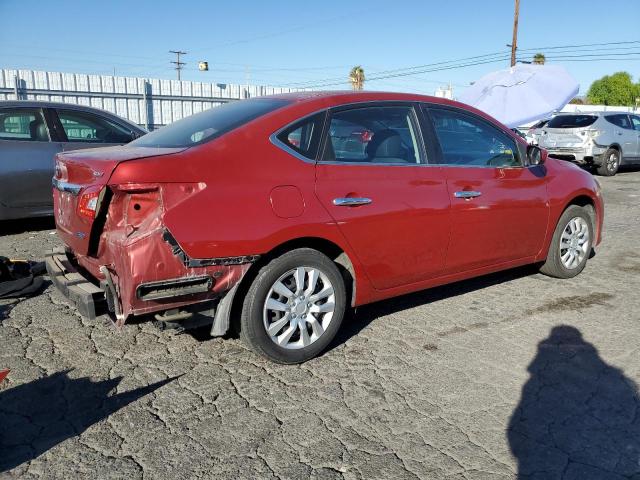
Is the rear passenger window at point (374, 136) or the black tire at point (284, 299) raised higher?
the rear passenger window at point (374, 136)

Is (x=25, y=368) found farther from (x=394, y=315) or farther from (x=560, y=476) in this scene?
(x=560, y=476)

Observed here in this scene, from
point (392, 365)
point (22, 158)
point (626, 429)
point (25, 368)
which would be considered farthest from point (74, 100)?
point (626, 429)

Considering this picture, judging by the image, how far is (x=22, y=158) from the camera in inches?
257

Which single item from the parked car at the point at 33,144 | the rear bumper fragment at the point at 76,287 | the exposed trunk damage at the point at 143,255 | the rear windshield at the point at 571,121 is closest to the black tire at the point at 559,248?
the exposed trunk damage at the point at 143,255

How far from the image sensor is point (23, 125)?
21.9 feet

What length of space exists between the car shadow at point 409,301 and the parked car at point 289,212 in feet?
1.30

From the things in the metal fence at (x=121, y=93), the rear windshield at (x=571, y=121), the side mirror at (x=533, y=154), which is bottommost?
the side mirror at (x=533, y=154)

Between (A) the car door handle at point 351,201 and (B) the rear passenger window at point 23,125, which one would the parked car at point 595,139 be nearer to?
(B) the rear passenger window at point 23,125

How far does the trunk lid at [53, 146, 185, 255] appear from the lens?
10.0ft

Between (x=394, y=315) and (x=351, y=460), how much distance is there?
1924 millimetres

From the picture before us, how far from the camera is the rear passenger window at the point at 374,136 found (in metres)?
3.65

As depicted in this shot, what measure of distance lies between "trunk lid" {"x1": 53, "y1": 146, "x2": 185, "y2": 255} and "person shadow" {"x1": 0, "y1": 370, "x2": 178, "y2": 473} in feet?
2.57

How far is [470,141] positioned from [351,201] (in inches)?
55.3

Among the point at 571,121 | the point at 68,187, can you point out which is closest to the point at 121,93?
the point at 571,121
